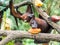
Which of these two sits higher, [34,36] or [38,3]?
[38,3]

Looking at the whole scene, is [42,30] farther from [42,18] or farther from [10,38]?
[10,38]

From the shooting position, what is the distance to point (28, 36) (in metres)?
1.05

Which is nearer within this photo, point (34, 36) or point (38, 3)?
point (34, 36)

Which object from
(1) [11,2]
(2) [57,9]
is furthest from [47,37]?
(2) [57,9]

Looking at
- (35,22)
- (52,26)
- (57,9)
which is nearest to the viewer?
(35,22)

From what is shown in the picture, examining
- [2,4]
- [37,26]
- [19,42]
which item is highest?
[2,4]

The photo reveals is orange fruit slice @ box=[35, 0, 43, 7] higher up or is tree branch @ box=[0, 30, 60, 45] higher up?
orange fruit slice @ box=[35, 0, 43, 7]

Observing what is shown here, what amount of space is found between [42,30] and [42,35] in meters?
0.10

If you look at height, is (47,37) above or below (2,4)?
below

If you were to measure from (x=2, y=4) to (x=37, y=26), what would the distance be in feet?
0.81

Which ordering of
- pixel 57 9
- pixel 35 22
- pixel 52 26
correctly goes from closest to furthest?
pixel 35 22 → pixel 52 26 → pixel 57 9

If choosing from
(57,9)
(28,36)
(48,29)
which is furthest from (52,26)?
(57,9)

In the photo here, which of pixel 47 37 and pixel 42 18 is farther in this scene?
pixel 42 18

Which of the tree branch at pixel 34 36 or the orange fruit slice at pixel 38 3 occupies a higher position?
the orange fruit slice at pixel 38 3
